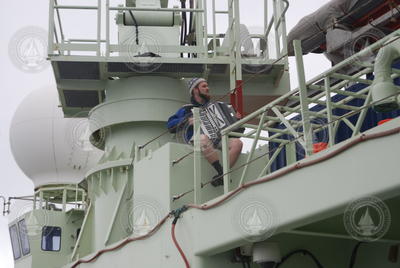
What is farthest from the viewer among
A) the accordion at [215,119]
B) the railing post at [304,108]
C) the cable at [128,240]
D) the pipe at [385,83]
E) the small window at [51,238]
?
the small window at [51,238]

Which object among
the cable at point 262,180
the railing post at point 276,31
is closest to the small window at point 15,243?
the cable at point 262,180

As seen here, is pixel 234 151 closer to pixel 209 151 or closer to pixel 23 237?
pixel 209 151

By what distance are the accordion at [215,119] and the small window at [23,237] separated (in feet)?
29.7

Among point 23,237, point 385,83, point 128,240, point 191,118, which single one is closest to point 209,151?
point 191,118

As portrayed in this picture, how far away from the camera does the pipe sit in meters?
6.01

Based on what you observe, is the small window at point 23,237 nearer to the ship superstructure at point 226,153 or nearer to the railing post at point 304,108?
the ship superstructure at point 226,153
